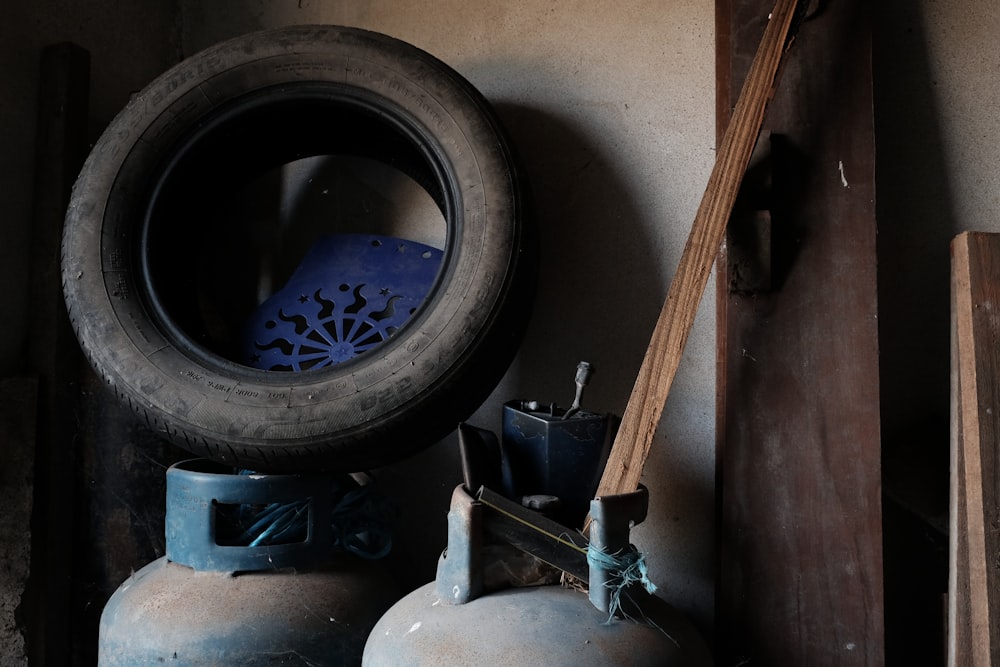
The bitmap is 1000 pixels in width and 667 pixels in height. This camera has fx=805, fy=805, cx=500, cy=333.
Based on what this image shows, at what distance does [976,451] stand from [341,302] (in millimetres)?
1213

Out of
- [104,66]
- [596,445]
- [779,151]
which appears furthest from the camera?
[104,66]

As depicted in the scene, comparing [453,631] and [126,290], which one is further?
[126,290]

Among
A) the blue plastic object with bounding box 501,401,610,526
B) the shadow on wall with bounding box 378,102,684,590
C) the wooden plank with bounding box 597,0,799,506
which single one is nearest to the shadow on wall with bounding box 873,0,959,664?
the wooden plank with bounding box 597,0,799,506

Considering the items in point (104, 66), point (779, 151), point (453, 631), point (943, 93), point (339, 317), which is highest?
Answer: point (104, 66)

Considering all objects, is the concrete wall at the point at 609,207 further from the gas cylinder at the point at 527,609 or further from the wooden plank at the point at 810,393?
the gas cylinder at the point at 527,609

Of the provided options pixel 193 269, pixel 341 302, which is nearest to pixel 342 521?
pixel 341 302

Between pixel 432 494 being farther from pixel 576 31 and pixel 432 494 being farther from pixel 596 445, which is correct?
pixel 576 31

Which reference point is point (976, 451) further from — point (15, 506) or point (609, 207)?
point (15, 506)

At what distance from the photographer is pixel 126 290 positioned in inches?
62.5

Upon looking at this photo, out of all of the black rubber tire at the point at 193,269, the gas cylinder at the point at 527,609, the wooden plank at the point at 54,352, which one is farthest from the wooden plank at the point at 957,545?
the wooden plank at the point at 54,352

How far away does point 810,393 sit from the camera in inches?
56.7

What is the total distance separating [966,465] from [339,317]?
1.19m

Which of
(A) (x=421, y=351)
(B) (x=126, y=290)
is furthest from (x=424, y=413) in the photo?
(B) (x=126, y=290)

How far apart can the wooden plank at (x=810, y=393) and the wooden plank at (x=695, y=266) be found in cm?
8
